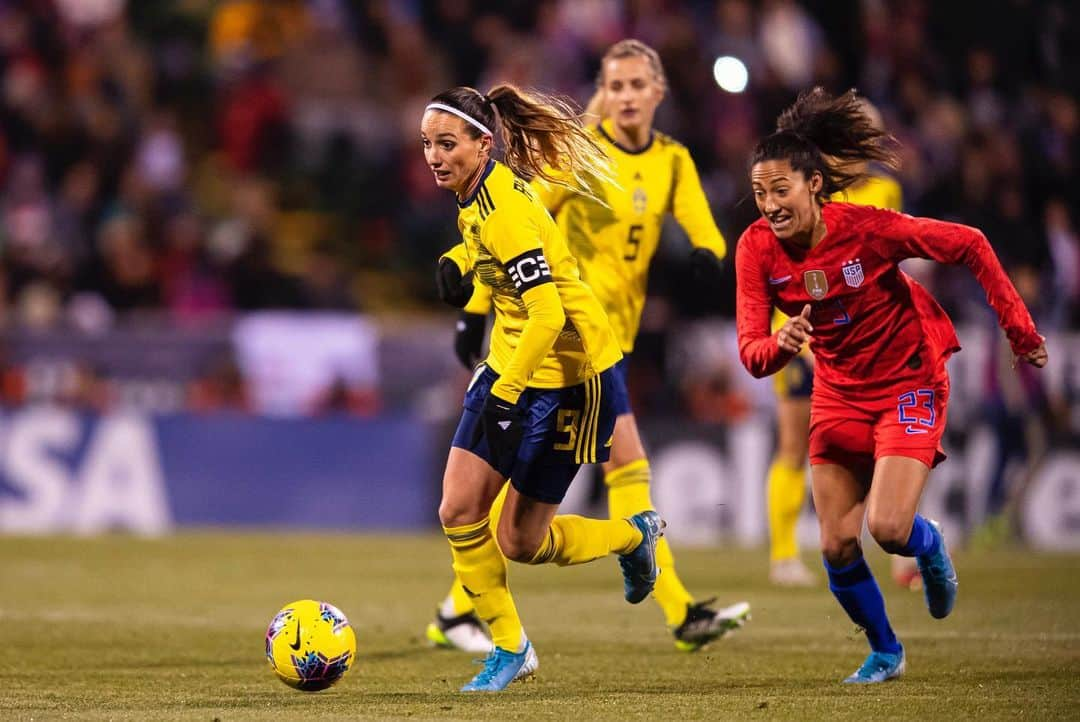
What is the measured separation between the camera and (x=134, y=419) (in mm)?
14875

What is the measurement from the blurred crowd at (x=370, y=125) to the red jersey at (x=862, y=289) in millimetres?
8172

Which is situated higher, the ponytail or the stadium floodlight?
the stadium floodlight

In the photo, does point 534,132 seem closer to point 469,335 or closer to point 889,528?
point 469,335

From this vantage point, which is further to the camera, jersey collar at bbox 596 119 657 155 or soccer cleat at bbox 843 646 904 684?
jersey collar at bbox 596 119 657 155

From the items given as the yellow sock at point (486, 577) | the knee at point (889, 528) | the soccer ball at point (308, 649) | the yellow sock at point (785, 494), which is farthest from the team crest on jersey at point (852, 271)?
the yellow sock at point (785, 494)

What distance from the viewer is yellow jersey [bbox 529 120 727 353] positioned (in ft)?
27.3

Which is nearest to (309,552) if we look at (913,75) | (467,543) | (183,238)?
(183,238)

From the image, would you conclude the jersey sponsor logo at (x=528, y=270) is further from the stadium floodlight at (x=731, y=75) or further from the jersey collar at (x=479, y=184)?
the stadium floodlight at (x=731, y=75)

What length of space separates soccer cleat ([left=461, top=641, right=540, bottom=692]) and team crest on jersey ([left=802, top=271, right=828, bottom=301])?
1.77 metres

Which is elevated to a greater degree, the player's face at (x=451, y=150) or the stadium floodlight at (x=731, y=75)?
the stadium floodlight at (x=731, y=75)

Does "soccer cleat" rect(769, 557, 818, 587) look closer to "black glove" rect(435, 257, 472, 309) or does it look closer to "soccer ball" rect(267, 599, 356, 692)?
"black glove" rect(435, 257, 472, 309)

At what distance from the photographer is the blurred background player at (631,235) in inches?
316

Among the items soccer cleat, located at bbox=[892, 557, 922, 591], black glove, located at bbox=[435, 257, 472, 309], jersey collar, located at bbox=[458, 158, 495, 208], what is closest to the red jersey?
jersey collar, located at bbox=[458, 158, 495, 208]

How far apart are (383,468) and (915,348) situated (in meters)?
9.07
